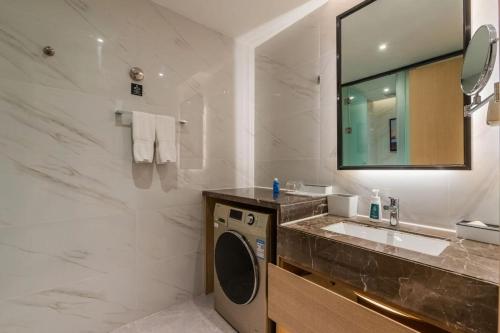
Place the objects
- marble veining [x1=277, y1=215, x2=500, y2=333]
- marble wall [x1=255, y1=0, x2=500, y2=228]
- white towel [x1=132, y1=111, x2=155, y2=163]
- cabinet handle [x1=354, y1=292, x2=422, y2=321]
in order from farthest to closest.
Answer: white towel [x1=132, y1=111, x2=155, y2=163]
marble wall [x1=255, y1=0, x2=500, y2=228]
cabinet handle [x1=354, y1=292, x2=422, y2=321]
marble veining [x1=277, y1=215, x2=500, y2=333]

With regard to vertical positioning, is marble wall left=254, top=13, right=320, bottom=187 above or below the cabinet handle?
above

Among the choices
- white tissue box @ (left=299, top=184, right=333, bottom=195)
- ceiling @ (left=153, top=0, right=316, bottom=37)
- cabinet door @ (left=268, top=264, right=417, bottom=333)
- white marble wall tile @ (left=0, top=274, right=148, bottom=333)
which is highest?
ceiling @ (left=153, top=0, right=316, bottom=37)

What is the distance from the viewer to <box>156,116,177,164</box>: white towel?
1.63 meters

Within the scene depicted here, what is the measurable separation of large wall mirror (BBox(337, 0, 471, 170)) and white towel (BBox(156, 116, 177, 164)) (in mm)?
1190

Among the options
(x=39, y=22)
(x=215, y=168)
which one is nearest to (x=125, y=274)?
(x=215, y=168)

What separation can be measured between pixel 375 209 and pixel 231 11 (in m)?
1.77

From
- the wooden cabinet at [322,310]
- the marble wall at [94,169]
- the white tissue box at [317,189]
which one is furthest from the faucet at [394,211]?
the marble wall at [94,169]

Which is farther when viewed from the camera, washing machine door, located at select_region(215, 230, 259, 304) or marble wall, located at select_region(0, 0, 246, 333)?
washing machine door, located at select_region(215, 230, 259, 304)

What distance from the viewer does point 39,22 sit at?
1.29 m

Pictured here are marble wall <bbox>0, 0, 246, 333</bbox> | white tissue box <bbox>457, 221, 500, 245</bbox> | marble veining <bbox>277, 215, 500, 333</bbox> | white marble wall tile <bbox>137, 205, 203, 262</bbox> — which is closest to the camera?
marble veining <bbox>277, 215, 500, 333</bbox>

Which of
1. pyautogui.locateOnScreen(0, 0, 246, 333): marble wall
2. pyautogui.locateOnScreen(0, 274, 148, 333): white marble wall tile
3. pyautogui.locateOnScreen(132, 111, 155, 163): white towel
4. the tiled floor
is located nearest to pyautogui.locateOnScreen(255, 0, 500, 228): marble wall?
pyautogui.locateOnScreen(0, 0, 246, 333): marble wall

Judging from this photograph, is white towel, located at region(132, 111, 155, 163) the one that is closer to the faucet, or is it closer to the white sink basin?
the white sink basin

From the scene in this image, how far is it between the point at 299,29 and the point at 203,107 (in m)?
1.01

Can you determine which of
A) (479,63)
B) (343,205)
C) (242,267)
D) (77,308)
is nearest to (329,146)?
(343,205)
